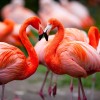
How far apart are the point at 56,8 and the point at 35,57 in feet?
25.7

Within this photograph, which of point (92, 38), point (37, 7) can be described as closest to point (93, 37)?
point (92, 38)

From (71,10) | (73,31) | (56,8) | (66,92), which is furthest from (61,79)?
Answer: (71,10)

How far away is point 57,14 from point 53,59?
24.0 feet

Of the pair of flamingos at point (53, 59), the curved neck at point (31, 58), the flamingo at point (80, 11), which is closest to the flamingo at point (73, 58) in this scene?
the pair of flamingos at point (53, 59)

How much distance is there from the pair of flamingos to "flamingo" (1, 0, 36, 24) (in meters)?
7.09

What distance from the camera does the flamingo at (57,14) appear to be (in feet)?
43.1

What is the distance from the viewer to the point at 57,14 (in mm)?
13719

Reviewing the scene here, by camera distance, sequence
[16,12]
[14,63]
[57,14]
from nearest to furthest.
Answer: [14,63] < [57,14] < [16,12]

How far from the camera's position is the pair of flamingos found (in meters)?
6.26

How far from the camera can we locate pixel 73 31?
703 cm

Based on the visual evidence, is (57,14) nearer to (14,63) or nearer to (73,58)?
(73,58)

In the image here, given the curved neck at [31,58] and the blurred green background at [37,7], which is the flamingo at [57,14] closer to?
the blurred green background at [37,7]

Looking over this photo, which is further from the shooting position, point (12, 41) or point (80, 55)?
point (12, 41)

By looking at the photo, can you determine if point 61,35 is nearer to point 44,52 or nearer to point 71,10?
point 44,52
